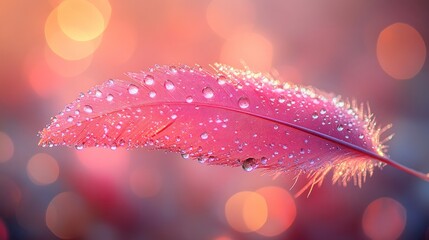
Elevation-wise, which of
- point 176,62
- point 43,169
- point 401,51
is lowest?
point 43,169

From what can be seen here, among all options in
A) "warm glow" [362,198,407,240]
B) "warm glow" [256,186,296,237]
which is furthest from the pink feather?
"warm glow" [362,198,407,240]

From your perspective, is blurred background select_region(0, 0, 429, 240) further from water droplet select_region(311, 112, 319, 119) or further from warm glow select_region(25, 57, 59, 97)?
water droplet select_region(311, 112, 319, 119)

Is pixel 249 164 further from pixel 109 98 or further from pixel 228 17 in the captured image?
pixel 228 17

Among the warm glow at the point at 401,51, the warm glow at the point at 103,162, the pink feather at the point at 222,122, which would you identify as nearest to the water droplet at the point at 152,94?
the pink feather at the point at 222,122

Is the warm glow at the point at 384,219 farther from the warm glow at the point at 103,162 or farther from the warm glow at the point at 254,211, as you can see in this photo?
the warm glow at the point at 103,162

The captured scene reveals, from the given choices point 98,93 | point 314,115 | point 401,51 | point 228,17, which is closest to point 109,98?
point 98,93

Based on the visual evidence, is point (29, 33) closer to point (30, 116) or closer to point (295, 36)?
point (30, 116)

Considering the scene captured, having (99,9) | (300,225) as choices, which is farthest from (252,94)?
(99,9)
